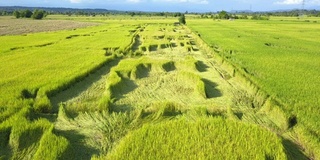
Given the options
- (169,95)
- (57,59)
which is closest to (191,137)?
(169,95)

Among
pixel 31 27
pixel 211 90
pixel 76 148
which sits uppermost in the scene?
pixel 76 148

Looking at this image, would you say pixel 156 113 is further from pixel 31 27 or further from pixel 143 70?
pixel 31 27

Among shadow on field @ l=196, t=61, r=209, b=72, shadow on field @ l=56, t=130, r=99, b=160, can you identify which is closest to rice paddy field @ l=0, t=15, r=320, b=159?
shadow on field @ l=56, t=130, r=99, b=160

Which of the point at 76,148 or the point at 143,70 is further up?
the point at 76,148

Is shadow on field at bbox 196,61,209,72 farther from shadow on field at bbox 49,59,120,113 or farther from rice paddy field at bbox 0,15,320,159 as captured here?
shadow on field at bbox 49,59,120,113

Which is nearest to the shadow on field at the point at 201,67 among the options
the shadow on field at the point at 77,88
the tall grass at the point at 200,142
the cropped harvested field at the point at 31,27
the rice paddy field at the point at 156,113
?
the rice paddy field at the point at 156,113

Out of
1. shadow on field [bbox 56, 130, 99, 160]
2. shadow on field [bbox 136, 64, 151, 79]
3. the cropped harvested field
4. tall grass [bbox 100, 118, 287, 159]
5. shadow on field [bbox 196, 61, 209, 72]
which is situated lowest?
the cropped harvested field

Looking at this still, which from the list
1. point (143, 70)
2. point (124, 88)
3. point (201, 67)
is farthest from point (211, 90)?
point (201, 67)
